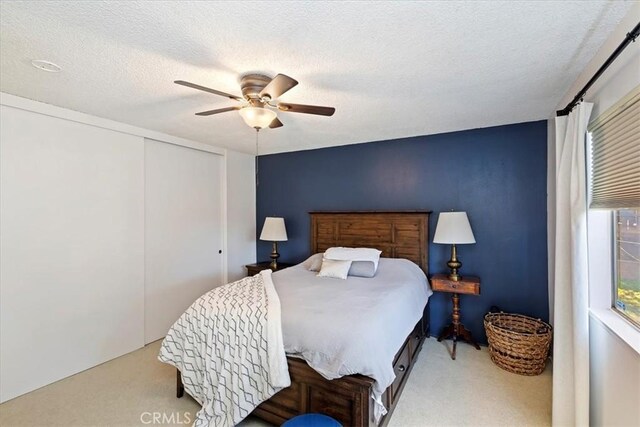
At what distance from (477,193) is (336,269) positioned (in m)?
1.83

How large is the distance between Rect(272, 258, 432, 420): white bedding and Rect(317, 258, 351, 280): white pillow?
0.20 metres

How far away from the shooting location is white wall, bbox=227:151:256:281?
4551 millimetres

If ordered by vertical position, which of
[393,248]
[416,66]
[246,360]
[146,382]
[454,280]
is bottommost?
[146,382]

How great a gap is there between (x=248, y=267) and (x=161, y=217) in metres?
1.40

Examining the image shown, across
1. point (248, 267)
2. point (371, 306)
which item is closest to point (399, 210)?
point (371, 306)

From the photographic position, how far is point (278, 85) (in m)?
1.80

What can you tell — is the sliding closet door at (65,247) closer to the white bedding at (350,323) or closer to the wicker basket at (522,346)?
the white bedding at (350,323)

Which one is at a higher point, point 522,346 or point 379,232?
point 379,232

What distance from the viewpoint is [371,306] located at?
7.21 ft

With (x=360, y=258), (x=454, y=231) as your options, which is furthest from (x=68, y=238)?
(x=454, y=231)

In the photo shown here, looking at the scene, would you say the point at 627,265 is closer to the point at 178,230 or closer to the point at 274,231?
the point at 274,231

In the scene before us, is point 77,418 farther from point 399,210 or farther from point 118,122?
point 399,210

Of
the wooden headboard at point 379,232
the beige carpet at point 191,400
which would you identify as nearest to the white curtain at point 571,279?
Answer: the beige carpet at point 191,400

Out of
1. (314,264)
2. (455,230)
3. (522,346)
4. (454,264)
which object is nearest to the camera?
(522,346)
